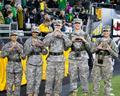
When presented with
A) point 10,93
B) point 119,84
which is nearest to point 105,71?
point 10,93

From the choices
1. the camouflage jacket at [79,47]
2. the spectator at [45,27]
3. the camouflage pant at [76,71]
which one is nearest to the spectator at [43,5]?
the spectator at [45,27]

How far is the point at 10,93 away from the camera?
36.6ft

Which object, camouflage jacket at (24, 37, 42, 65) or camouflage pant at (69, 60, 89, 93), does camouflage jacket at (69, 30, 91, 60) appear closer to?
camouflage pant at (69, 60, 89, 93)

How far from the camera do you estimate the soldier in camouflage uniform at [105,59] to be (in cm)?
1146

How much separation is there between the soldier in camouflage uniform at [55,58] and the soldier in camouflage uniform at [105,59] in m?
0.95

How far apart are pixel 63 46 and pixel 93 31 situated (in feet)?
27.4

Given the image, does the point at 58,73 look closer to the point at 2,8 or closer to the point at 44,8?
the point at 2,8

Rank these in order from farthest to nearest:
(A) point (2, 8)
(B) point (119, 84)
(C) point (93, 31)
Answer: (C) point (93, 31) < (A) point (2, 8) < (B) point (119, 84)

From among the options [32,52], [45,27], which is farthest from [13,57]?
[45,27]

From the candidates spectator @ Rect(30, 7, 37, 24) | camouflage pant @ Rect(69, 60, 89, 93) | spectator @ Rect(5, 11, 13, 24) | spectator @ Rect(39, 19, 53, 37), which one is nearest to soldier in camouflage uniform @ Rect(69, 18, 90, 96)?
camouflage pant @ Rect(69, 60, 89, 93)

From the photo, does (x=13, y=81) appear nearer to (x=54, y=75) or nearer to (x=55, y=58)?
(x=54, y=75)

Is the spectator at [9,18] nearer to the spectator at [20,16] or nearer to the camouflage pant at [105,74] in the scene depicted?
the spectator at [20,16]

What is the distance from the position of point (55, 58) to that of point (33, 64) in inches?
23.8

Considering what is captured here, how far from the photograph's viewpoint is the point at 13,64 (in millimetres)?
11125
